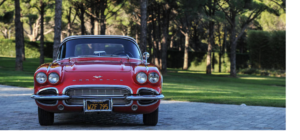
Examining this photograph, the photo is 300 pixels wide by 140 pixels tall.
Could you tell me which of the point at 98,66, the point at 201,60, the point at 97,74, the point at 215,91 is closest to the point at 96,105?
the point at 97,74

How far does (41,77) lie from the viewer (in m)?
5.88

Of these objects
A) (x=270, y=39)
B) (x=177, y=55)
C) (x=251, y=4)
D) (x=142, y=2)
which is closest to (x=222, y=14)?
(x=251, y=4)

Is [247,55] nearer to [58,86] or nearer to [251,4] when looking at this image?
[251,4]

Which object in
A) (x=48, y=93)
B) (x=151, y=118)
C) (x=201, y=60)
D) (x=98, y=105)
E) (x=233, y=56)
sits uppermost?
(x=233, y=56)

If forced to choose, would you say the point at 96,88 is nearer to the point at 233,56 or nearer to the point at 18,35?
the point at 18,35

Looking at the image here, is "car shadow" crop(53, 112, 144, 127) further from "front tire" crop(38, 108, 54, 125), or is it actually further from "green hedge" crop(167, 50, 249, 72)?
"green hedge" crop(167, 50, 249, 72)

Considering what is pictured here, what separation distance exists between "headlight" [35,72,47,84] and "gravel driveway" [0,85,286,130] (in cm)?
78

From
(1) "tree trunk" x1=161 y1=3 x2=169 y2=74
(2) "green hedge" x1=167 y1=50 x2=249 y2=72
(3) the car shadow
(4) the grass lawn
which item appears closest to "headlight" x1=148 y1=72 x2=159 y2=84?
A: (3) the car shadow

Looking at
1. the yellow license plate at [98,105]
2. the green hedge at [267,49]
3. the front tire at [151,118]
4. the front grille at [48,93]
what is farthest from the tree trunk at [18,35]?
the green hedge at [267,49]

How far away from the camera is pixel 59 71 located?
5891 millimetres

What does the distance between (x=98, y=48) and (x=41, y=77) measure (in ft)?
5.40
